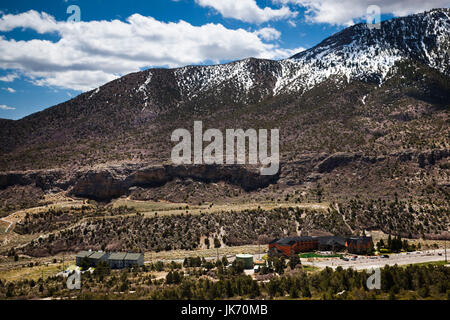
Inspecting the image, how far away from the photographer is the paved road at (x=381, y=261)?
161 ft

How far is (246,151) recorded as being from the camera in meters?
95.6

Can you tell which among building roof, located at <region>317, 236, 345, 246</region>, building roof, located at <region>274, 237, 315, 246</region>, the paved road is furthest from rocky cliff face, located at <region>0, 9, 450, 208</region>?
the paved road

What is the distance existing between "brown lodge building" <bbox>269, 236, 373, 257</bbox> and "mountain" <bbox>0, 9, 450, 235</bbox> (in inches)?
724

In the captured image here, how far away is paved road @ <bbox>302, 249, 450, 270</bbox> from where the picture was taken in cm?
4913

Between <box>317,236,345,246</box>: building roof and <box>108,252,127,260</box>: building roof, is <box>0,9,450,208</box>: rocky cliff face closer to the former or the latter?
<box>317,236,345,246</box>: building roof

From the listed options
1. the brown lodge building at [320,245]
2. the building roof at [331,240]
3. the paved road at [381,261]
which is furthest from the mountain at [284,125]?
the paved road at [381,261]

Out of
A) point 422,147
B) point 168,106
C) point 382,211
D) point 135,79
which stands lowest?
point 382,211

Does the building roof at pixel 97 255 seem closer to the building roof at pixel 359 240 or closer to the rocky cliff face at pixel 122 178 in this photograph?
the building roof at pixel 359 240

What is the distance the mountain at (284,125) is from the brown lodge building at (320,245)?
724 inches

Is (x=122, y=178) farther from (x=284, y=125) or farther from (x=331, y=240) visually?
(x=331, y=240)

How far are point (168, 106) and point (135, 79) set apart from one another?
2101cm

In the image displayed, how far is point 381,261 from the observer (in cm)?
5094
